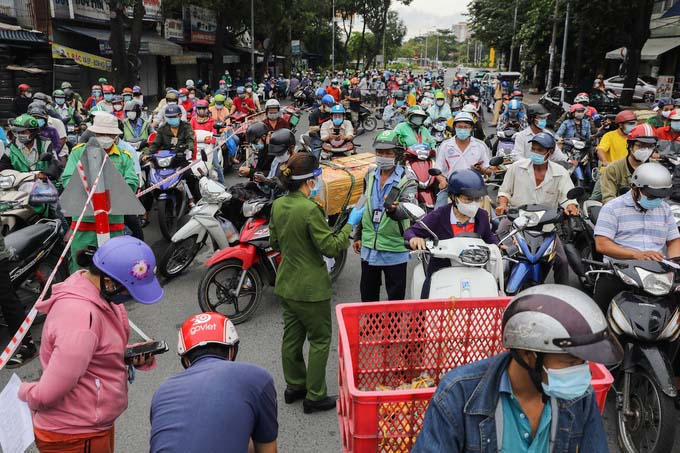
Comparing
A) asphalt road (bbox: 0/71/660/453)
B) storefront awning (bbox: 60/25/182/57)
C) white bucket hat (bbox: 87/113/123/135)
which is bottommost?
asphalt road (bbox: 0/71/660/453)

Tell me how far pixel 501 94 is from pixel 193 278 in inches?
595

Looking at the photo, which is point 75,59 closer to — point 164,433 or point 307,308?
point 307,308

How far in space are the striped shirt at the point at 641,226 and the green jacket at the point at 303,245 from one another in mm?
2024

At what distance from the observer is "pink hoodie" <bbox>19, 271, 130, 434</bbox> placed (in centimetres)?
245

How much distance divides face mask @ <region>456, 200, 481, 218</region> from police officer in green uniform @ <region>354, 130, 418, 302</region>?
23.7 inches

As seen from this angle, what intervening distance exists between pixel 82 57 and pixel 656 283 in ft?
79.8

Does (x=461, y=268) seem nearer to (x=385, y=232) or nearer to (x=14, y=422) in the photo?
(x=385, y=232)

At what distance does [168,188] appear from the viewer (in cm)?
Result: 814

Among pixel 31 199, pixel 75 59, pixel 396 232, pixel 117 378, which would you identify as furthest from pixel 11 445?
pixel 75 59

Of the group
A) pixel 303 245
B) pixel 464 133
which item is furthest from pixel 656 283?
pixel 464 133

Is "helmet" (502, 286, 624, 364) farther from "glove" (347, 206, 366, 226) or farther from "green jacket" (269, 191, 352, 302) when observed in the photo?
"glove" (347, 206, 366, 226)

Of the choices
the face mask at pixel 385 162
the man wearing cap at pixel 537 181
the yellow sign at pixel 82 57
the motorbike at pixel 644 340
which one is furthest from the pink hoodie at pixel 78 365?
the yellow sign at pixel 82 57

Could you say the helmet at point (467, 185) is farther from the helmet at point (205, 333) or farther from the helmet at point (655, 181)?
the helmet at point (205, 333)

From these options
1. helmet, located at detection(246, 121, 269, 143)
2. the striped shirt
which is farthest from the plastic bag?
the striped shirt
